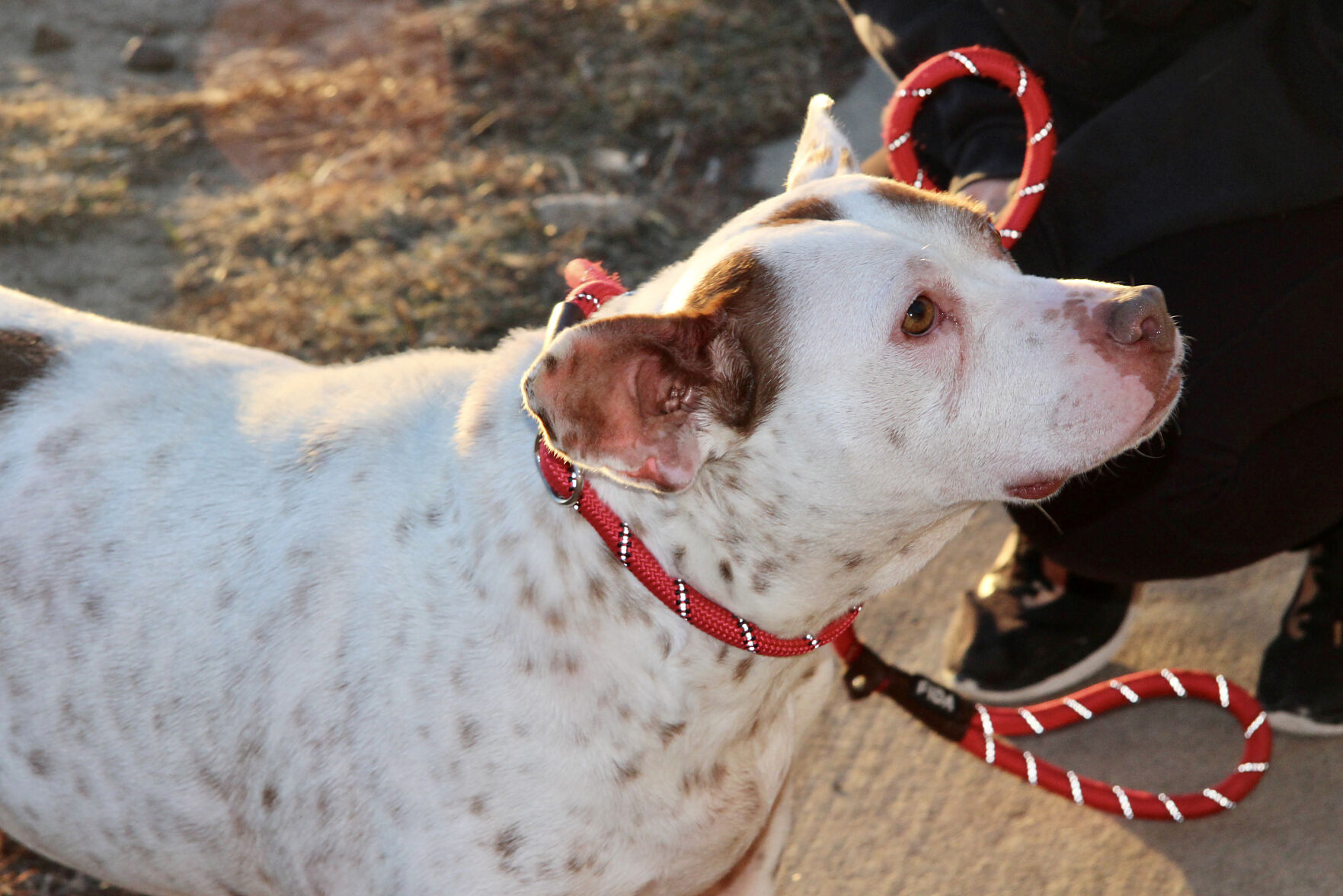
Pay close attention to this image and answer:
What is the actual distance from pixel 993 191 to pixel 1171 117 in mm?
477

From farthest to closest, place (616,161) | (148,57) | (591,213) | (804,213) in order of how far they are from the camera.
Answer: (148,57) < (616,161) < (591,213) < (804,213)

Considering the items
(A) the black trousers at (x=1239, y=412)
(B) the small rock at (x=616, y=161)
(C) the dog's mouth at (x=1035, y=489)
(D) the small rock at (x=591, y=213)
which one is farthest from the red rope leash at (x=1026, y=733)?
(B) the small rock at (x=616, y=161)

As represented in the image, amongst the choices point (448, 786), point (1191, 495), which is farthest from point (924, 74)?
point (448, 786)

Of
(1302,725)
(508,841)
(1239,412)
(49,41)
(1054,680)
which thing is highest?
(1239,412)

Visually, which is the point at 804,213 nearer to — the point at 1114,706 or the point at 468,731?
the point at 468,731

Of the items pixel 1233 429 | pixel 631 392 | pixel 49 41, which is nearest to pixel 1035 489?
pixel 631 392

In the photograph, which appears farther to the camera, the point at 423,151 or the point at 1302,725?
the point at 423,151

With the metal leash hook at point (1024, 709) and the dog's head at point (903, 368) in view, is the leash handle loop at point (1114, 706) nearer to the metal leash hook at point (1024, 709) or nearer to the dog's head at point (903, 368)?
the metal leash hook at point (1024, 709)

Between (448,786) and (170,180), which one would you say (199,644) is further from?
(170,180)

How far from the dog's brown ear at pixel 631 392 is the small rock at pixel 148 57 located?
224 inches

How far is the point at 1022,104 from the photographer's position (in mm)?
2844

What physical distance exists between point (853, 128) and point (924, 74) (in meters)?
2.85

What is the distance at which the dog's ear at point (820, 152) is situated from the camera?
8.43 feet

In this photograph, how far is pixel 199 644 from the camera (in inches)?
93.0
